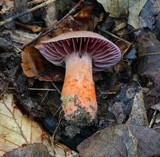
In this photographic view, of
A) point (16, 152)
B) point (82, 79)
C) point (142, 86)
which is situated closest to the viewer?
point (16, 152)

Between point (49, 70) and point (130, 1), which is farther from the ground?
point (130, 1)

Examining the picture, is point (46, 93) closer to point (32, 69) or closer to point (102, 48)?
point (32, 69)

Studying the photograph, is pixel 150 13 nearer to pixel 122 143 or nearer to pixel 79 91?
pixel 79 91

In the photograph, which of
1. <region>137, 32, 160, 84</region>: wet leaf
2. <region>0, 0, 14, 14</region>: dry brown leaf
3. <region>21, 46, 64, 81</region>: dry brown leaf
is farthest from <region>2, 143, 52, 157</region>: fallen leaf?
<region>0, 0, 14, 14</region>: dry brown leaf

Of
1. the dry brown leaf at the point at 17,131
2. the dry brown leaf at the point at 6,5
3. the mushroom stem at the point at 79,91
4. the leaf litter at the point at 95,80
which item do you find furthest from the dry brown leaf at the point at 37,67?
the dry brown leaf at the point at 6,5

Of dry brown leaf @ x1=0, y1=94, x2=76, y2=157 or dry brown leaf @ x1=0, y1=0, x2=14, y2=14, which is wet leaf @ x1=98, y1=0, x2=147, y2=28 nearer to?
dry brown leaf @ x1=0, y1=0, x2=14, y2=14

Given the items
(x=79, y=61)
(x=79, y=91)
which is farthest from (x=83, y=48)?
(x=79, y=91)

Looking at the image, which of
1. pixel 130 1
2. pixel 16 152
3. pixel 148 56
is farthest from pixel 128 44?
pixel 16 152
